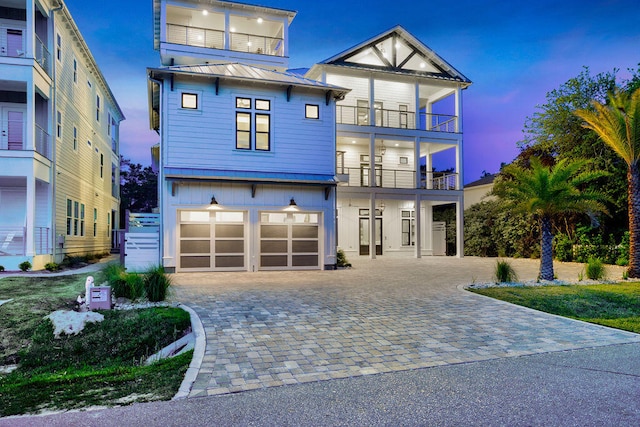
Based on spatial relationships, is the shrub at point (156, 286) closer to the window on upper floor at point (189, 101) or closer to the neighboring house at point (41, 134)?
the window on upper floor at point (189, 101)

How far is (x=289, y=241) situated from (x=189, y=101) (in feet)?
20.6

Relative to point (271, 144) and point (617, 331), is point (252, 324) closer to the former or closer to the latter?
point (617, 331)

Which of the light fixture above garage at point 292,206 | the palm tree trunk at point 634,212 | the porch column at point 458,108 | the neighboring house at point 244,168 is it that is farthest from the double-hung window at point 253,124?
the porch column at point 458,108

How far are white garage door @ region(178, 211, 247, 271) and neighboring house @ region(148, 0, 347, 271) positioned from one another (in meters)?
0.04

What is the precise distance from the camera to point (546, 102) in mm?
22250

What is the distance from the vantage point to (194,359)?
5.34 meters

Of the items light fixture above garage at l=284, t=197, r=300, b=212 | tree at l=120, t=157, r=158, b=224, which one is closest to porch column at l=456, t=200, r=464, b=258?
light fixture above garage at l=284, t=197, r=300, b=212

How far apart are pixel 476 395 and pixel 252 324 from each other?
13.0 ft

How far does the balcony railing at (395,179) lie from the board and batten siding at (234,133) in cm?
664

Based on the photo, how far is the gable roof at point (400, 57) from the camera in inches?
920

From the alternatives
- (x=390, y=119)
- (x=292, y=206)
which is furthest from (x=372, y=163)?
(x=292, y=206)

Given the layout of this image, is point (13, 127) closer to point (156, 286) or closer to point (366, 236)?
point (156, 286)

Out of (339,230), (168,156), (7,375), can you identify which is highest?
(168,156)

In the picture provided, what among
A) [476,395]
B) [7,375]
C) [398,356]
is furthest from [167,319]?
[476,395]
